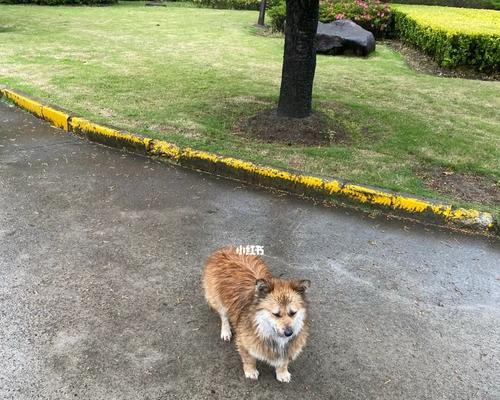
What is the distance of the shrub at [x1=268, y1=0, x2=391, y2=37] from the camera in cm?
1559

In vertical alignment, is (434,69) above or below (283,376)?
above

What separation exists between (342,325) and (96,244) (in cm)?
214

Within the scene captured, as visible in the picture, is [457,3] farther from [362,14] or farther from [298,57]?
[298,57]

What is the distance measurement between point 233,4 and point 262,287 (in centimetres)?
2289

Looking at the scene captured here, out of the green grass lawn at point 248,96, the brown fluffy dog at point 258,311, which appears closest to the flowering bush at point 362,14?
the green grass lawn at point 248,96

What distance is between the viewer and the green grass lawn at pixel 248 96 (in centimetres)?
592

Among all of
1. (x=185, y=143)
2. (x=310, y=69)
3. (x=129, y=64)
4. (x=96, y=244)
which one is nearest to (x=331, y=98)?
(x=310, y=69)

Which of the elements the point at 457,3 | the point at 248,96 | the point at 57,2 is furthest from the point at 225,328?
the point at 457,3

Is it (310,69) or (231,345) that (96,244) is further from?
(310,69)

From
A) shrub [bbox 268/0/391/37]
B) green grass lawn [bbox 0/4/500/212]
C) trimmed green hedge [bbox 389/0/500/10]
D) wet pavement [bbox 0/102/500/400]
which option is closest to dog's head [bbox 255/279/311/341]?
wet pavement [bbox 0/102/500/400]

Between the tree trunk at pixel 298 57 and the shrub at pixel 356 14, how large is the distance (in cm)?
993

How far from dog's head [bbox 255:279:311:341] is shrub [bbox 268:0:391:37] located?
14294 mm

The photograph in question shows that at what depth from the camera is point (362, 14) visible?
15711 millimetres

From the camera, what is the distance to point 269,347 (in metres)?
2.79
